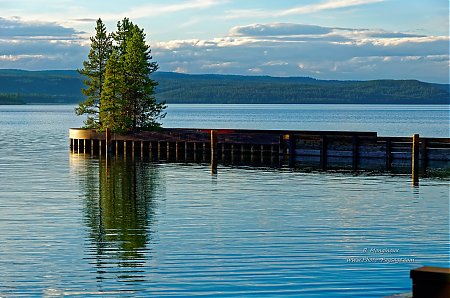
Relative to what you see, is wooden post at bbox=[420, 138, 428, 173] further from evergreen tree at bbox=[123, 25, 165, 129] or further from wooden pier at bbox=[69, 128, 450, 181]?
evergreen tree at bbox=[123, 25, 165, 129]

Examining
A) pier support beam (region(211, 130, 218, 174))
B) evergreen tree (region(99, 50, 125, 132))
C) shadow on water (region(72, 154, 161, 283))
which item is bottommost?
shadow on water (region(72, 154, 161, 283))

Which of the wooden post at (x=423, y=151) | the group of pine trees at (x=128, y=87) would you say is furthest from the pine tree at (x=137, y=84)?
the wooden post at (x=423, y=151)

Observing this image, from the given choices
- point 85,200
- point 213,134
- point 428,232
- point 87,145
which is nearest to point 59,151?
point 87,145

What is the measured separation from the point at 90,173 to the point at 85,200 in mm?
15130

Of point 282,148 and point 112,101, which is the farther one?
point 112,101

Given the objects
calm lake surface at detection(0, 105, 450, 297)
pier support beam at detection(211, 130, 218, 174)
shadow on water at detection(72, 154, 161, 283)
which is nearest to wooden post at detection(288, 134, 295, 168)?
pier support beam at detection(211, 130, 218, 174)

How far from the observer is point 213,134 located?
63.3 meters

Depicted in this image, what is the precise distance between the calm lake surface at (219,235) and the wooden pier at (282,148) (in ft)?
28.2

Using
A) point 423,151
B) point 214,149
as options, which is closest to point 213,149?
point 214,149

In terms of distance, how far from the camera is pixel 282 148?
63.8 meters

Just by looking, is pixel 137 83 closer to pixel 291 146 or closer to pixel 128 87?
pixel 128 87

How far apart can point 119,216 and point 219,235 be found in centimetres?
640

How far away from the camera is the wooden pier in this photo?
186 ft

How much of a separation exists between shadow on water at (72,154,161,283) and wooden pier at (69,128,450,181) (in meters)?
8.93
